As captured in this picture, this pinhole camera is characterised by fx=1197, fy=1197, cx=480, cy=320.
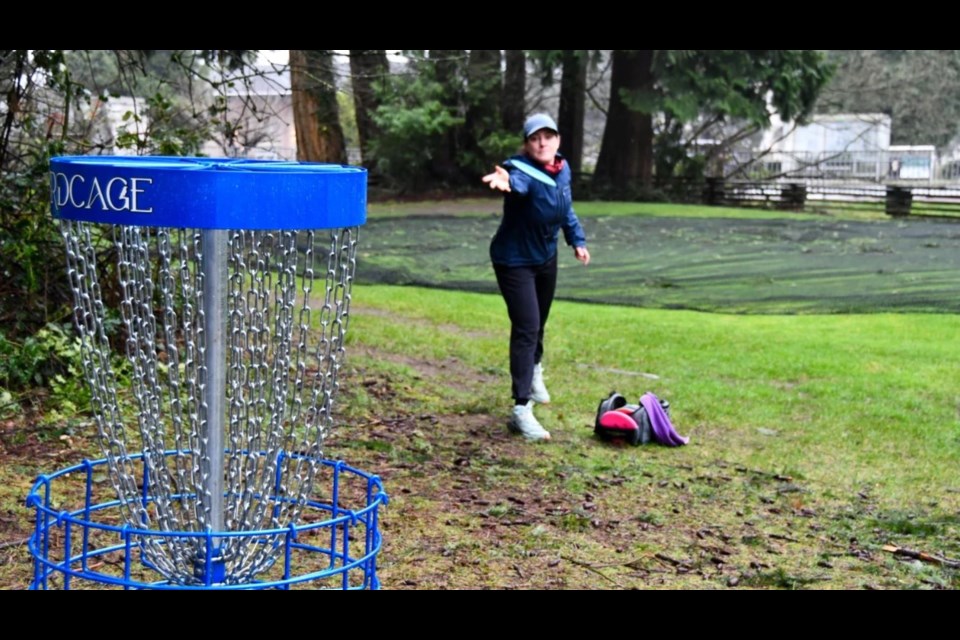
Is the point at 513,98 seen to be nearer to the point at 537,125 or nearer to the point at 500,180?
the point at 537,125

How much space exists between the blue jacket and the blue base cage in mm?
1689

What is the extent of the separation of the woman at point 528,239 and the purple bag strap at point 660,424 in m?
0.61

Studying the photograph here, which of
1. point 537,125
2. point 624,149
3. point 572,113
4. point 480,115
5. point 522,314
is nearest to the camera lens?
point 537,125

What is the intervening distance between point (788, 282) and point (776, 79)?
43.6 ft

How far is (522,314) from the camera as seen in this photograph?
6.91 metres

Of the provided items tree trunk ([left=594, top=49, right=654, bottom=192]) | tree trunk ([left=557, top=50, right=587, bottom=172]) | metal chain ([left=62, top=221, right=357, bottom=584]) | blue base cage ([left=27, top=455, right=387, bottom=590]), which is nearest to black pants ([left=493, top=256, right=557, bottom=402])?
blue base cage ([left=27, top=455, right=387, bottom=590])

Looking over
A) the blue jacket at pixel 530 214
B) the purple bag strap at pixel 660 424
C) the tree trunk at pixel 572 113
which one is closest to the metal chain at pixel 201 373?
the blue jacket at pixel 530 214

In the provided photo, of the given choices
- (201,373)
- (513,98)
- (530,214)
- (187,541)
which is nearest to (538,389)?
(530,214)

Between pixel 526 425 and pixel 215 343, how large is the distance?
3.94 m

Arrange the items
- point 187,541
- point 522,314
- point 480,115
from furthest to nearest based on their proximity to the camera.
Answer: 1. point 480,115
2. point 522,314
3. point 187,541

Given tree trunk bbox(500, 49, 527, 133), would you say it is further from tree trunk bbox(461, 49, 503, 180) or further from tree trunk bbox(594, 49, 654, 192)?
tree trunk bbox(594, 49, 654, 192)

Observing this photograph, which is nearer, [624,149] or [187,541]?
[187,541]
